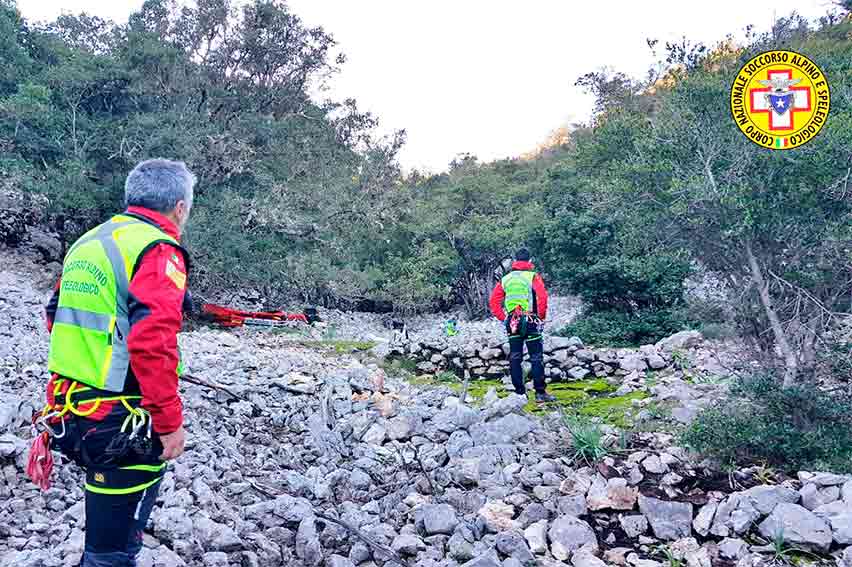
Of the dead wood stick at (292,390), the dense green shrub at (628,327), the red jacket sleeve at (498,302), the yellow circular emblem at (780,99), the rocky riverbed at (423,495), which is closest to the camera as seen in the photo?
the rocky riverbed at (423,495)

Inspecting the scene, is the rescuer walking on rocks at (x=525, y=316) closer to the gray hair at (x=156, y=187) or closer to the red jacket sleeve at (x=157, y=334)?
the gray hair at (x=156, y=187)

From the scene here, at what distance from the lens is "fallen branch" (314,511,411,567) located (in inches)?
137

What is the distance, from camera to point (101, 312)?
2164 millimetres

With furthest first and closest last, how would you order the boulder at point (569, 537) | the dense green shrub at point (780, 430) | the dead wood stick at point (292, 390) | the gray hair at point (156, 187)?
1. the dead wood stick at point (292, 390)
2. the dense green shrub at point (780, 430)
3. the boulder at point (569, 537)
4. the gray hair at point (156, 187)

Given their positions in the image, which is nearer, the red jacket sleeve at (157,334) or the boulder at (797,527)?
the red jacket sleeve at (157,334)

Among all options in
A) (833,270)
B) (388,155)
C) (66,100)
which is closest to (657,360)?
(833,270)

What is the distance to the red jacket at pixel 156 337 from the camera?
6.87 ft

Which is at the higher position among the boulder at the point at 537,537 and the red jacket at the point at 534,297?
the red jacket at the point at 534,297

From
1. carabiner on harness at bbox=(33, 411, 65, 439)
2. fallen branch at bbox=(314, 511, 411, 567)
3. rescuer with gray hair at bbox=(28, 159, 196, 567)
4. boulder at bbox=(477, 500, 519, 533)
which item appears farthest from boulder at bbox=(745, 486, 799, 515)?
carabiner on harness at bbox=(33, 411, 65, 439)

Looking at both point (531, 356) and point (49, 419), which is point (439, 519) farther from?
point (531, 356)

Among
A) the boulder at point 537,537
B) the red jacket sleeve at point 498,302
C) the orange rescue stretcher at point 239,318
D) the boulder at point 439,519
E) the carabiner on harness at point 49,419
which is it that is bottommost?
the boulder at point 537,537

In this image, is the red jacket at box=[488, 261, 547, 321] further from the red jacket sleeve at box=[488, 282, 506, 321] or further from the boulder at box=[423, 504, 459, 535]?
the boulder at box=[423, 504, 459, 535]

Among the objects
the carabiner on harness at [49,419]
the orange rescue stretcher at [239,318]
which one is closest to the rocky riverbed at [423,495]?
the carabiner on harness at [49,419]

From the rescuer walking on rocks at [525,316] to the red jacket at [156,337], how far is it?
4.85 meters
